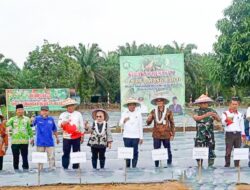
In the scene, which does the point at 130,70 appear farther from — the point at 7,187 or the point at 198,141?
the point at 7,187

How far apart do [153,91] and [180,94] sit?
1.06 meters

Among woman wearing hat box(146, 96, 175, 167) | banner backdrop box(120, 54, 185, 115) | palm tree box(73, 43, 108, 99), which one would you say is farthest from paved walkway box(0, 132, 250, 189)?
palm tree box(73, 43, 108, 99)

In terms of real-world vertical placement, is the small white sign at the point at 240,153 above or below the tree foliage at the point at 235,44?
below

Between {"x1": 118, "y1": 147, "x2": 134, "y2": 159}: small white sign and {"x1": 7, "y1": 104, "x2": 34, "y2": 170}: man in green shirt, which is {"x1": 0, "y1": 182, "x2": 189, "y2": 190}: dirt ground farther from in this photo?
{"x1": 7, "y1": 104, "x2": 34, "y2": 170}: man in green shirt

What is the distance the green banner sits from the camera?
20.6 meters

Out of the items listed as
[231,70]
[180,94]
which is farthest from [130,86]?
[231,70]

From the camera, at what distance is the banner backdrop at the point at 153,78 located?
17062mm

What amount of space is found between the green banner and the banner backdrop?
4752 millimetres

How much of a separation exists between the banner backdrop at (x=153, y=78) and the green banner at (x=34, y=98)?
4752 mm

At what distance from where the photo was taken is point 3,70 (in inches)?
→ 1567

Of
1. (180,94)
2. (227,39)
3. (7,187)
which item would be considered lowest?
(7,187)

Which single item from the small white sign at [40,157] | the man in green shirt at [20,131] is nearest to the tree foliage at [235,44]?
the man in green shirt at [20,131]

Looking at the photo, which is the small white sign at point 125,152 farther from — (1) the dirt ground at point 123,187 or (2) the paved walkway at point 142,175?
(1) the dirt ground at point 123,187

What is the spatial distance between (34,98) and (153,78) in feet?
21.7
